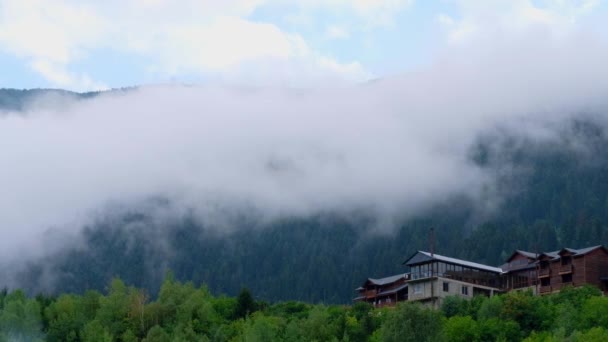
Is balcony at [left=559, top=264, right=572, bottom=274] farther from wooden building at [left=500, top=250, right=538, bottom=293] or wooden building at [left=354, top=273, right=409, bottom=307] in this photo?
wooden building at [left=354, top=273, right=409, bottom=307]

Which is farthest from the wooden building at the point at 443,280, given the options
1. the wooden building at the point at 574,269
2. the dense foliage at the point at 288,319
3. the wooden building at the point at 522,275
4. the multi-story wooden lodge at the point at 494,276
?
the dense foliage at the point at 288,319

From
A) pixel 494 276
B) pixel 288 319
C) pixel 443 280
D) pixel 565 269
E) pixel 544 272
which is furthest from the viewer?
pixel 494 276

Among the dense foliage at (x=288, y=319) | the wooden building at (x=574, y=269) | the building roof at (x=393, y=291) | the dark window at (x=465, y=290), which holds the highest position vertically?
the wooden building at (x=574, y=269)

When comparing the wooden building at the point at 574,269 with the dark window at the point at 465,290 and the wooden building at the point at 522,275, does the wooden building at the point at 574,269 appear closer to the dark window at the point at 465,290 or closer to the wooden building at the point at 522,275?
the wooden building at the point at 522,275

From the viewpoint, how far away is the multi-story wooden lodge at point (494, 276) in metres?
137

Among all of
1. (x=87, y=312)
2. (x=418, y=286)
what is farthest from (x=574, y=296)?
(x=87, y=312)

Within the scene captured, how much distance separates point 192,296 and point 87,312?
14.0m

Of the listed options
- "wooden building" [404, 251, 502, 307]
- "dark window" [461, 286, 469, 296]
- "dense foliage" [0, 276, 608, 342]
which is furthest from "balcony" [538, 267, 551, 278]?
"dense foliage" [0, 276, 608, 342]

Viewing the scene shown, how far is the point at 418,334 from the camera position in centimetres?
9975

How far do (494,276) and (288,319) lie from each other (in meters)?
33.5

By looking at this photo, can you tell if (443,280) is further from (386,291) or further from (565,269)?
(565,269)

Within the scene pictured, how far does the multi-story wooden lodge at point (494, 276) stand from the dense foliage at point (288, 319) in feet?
39.1

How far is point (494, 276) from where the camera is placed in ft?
491

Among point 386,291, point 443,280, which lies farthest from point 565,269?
point 386,291
